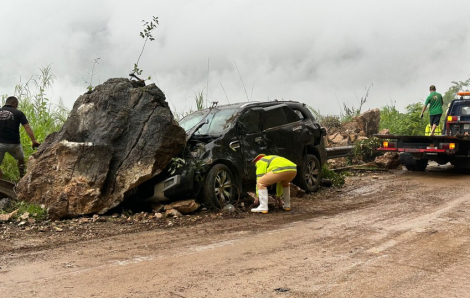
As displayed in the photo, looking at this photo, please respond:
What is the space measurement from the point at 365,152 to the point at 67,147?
36.4ft

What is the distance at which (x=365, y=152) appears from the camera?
646 inches

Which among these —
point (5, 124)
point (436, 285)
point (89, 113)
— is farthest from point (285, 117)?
point (436, 285)

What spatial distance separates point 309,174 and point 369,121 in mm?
9282

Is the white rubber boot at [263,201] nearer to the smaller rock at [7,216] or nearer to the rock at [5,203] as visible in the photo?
the smaller rock at [7,216]

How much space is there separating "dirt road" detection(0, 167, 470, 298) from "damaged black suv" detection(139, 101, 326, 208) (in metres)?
0.84

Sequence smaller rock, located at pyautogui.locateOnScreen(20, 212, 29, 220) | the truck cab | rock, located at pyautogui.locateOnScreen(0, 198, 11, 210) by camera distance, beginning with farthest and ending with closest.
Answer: the truck cab
rock, located at pyautogui.locateOnScreen(0, 198, 11, 210)
smaller rock, located at pyautogui.locateOnScreen(20, 212, 29, 220)

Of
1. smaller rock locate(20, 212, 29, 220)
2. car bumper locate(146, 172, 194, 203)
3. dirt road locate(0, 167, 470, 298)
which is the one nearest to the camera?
dirt road locate(0, 167, 470, 298)

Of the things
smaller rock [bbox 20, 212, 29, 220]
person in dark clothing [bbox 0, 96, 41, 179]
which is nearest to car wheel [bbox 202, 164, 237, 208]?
smaller rock [bbox 20, 212, 29, 220]

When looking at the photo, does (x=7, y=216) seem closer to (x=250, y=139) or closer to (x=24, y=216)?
(x=24, y=216)

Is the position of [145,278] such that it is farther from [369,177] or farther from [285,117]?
[369,177]

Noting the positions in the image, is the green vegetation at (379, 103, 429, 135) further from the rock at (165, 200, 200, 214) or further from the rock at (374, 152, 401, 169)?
the rock at (165, 200, 200, 214)

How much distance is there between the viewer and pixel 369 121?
18.8 metres

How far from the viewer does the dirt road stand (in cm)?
421

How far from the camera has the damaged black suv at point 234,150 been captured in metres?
7.89
